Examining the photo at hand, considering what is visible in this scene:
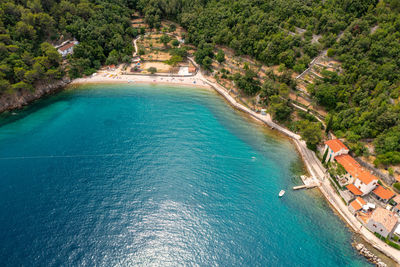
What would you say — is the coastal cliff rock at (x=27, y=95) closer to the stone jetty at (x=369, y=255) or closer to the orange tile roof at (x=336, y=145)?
the orange tile roof at (x=336, y=145)

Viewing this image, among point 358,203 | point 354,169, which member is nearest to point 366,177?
point 354,169

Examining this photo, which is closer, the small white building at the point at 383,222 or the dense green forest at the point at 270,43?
the small white building at the point at 383,222

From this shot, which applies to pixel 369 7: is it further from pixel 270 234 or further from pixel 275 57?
pixel 270 234

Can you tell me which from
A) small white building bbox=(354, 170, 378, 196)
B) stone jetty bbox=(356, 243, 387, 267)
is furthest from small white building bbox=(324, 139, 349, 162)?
stone jetty bbox=(356, 243, 387, 267)

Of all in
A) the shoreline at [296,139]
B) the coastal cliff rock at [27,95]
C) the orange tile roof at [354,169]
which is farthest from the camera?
the coastal cliff rock at [27,95]

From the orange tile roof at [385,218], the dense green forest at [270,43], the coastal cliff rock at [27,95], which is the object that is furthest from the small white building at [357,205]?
the coastal cliff rock at [27,95]

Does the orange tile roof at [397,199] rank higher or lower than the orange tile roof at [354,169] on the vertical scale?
lower

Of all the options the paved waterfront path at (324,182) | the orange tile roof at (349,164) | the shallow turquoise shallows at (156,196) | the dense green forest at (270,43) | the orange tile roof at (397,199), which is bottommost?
the shallow turquoise shallows at (156,196)

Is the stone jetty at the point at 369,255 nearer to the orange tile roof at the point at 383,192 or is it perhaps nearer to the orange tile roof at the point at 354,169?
the orange tile roof at the point at 383,192

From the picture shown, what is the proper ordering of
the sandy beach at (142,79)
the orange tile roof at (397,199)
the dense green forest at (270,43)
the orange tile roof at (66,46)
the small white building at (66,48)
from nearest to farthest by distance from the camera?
the orange tile roof at (397,199) → the dense green forest at (270,43) → the small white building at (66,48) → the orange tile roof at (66,46) → the sandy beach at (142,79)
